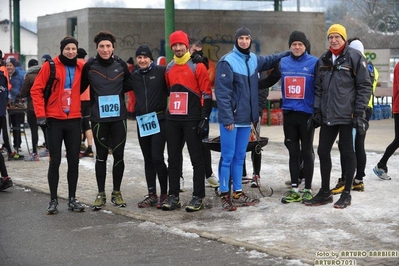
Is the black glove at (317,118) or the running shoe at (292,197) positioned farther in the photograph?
the running shoe at (292,197)

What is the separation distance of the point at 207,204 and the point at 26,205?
234 cm

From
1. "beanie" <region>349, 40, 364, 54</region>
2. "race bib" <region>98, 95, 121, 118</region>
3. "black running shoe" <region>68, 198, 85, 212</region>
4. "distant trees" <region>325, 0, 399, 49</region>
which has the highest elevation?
"distant trees" <region>325, 0, 399, 49</region>

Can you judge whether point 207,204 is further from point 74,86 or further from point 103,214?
point 74,86

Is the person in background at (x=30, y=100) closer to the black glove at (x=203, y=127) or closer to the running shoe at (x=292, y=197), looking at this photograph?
the black glove at (x=203, y=127)

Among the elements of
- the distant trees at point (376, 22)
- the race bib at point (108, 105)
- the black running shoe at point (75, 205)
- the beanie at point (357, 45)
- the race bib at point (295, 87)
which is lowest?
the black running shoe at point (75, 205)

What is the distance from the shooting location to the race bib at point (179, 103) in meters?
9.39

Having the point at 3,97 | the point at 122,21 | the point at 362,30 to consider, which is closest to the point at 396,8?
the point at 362,30

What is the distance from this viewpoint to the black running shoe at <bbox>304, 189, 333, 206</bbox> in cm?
938

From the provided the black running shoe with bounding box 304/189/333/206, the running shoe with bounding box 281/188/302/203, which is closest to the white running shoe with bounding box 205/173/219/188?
the running shoe with bounding box 281/188/302/203

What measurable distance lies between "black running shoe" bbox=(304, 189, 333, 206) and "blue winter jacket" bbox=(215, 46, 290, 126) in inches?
44.6

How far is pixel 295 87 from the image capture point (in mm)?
9547

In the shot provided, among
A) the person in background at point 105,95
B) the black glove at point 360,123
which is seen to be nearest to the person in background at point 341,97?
the black glove at point 360,123

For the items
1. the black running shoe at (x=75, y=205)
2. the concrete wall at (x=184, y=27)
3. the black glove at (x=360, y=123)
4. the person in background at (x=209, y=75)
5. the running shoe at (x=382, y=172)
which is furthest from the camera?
the concrete wall at (x=184, y=27)

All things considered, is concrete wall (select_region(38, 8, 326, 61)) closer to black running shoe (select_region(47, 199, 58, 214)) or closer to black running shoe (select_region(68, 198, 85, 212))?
black running shoe (select_region(68, 198, 85, 212))
